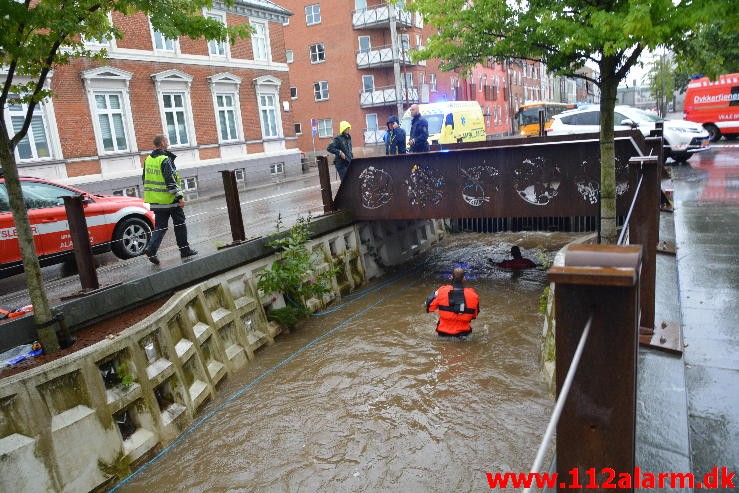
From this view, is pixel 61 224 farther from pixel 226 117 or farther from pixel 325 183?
pixel 226 117

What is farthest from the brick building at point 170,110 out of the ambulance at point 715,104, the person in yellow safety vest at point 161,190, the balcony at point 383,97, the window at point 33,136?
the ambulance at point 715,104

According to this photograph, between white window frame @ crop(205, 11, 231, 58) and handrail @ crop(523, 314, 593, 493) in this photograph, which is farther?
white window frame @ crop(205, 11, 231, 58)

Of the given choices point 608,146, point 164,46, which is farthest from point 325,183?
point 164,46

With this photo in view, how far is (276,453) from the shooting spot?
5.86 metres

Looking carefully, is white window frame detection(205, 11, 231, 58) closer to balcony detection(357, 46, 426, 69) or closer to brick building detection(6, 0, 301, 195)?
brick building detection(6, 0, 301, 195)

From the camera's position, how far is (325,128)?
41.5 metres

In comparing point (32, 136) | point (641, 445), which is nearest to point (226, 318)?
point (641, 445)

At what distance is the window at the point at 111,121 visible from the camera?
63.5ft

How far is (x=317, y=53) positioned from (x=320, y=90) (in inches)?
105

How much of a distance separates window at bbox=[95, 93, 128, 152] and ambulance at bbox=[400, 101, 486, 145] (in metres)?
10.3

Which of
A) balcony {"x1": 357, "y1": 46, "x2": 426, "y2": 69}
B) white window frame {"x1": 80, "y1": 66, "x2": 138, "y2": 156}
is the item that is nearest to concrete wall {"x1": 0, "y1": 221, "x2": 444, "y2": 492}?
white window frame {"x1": 80, "y1": 66, "x2": 138, "y2": 156}

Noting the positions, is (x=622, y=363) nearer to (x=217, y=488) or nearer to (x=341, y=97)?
(x=217, y=488)

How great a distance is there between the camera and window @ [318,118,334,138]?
1627 inches

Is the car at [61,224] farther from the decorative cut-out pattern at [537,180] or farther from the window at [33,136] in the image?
the window at [33,136]
